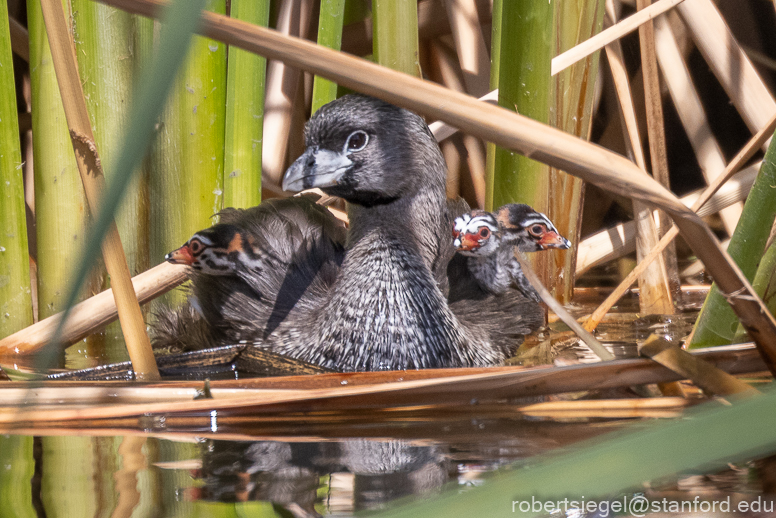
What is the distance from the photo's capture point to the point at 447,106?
3.29ft

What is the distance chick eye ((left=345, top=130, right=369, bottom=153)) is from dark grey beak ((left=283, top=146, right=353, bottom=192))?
32 mm

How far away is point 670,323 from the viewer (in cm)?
256

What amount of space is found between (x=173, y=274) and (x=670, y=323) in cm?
166

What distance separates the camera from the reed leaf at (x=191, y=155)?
7.72 feet

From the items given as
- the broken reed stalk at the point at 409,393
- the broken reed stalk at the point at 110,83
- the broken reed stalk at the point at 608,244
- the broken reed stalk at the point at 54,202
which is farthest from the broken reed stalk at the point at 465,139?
the broken reed stalk at the point at 409,393

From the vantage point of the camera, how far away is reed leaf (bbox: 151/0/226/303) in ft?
7.72

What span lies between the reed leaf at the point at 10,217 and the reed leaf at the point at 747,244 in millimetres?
1899

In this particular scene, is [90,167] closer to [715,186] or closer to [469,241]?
[469,241]

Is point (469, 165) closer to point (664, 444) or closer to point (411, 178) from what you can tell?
point (411, 178)

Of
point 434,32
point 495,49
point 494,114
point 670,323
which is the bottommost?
point 670,323

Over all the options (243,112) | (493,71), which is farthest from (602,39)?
(243,112)

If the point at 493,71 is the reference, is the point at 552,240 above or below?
below

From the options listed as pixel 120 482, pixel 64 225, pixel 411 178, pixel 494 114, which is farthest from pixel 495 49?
pixel 120 482

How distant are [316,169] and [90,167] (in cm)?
81
